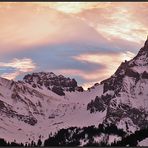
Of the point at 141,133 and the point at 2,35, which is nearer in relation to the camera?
the point at 2,35

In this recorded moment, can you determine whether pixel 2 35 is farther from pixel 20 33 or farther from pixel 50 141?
pixel 50 141

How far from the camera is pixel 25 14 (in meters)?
28.7

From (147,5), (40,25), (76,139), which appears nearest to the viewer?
(147,5)

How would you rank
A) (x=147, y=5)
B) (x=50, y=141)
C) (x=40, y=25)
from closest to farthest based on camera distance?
1. (x=147, y=5)
2. (x=40, y=25)
3. (x=50, y=141)

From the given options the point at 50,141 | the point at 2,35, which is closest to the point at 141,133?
the point at 2,35

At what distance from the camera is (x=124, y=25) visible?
29.0 metres

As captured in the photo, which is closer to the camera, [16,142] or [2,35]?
[2,35]

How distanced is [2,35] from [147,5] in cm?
899

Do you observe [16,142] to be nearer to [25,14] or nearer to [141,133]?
[141,133]

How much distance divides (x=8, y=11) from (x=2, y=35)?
59.8 inches

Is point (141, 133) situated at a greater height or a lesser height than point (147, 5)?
lesser

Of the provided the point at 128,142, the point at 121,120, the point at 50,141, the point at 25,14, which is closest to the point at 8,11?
the point at 25,14

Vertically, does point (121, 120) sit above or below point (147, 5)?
below

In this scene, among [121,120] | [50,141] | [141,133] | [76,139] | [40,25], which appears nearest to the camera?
[40,25]
